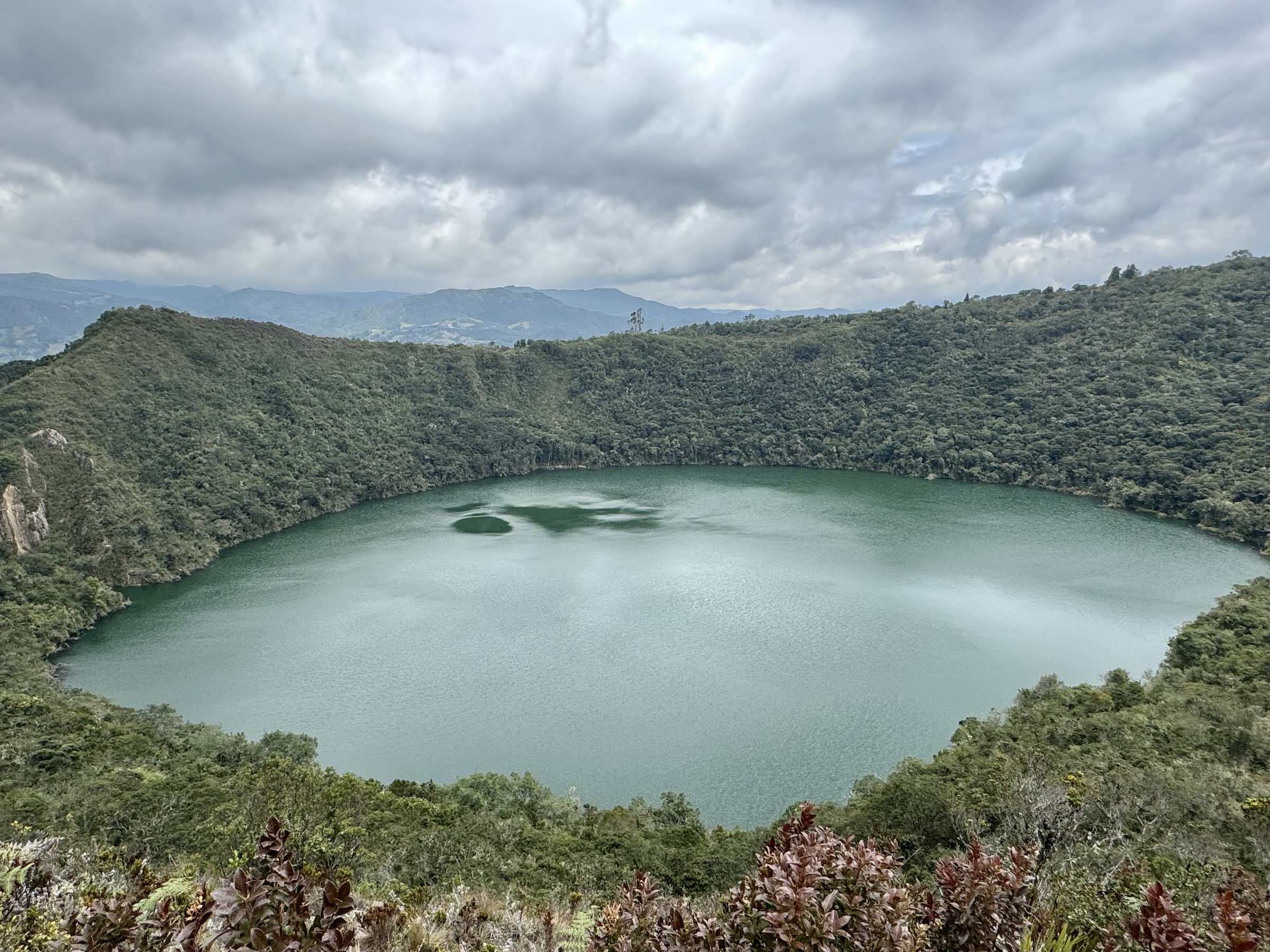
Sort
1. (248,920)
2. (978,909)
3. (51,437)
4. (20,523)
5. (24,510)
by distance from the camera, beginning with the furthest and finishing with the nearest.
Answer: (51,437)
(24,510)
(20,523)
(978,909)
(248,920)

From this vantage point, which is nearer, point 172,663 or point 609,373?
point 172,663

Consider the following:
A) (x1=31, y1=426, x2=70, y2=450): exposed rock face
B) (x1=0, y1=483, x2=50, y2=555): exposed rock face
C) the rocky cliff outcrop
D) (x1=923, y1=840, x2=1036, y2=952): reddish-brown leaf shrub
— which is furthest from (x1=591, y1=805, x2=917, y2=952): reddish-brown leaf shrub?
(x1=31, y1=426, x2=70, y2=450): exposed rock face

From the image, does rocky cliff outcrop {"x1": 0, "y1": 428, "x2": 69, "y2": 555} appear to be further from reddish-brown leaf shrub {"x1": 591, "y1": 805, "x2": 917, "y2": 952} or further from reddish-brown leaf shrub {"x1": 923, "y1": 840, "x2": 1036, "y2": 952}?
reddish-brown leaf shrub {"x1": 923, "y1": 840, "x2": 1036, "y2": 952}

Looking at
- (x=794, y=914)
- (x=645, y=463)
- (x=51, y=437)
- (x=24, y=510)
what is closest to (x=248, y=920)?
(x=794, y=914)

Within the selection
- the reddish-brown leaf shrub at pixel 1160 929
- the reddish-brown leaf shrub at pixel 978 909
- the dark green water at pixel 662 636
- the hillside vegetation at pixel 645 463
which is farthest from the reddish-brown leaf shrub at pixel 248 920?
the dark green water at pixel 662 636

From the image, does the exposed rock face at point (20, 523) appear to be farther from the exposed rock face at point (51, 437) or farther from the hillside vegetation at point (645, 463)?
the exposed rock face at point (51, 437)

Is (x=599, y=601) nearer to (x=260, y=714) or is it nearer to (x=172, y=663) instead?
(x=260, y=714)

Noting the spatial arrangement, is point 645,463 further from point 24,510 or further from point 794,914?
point 794,914

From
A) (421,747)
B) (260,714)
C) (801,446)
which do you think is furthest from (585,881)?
(801,446)
